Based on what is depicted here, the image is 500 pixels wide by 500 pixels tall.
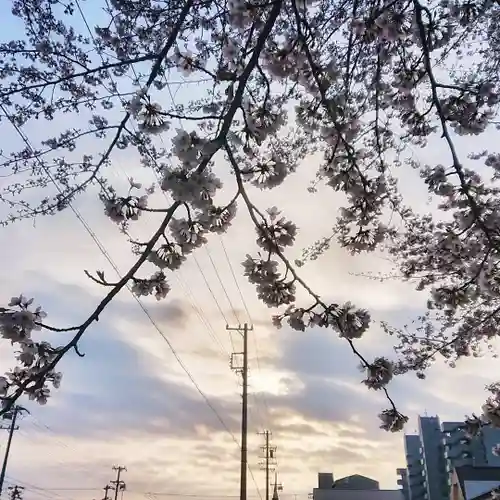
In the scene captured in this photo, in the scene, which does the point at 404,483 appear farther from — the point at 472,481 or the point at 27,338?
the point at 27,338

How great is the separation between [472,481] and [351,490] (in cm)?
3387

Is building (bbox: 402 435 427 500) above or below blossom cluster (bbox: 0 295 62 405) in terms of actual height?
above

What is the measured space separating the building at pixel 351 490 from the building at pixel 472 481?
3043cm

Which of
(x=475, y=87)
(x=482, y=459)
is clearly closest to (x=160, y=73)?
(x=475, y=87)

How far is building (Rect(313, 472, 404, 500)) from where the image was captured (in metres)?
52.9

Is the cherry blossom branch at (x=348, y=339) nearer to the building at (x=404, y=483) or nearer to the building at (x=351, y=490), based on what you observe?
the building at (x=351, y=490)

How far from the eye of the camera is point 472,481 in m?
23.4

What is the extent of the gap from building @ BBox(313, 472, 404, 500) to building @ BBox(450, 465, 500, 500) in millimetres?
30430

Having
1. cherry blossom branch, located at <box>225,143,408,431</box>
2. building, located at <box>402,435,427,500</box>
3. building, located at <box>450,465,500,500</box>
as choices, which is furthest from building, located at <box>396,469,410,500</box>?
cherry blossom branch, located at <box>225,143,408,431</box>

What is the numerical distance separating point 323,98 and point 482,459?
150ft

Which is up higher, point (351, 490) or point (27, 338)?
point (351, 490)

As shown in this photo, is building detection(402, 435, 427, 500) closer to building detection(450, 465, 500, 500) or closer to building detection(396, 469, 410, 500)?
building detection(396, 469, 410, 500)

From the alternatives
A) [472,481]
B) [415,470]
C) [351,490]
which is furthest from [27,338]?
[415,470]

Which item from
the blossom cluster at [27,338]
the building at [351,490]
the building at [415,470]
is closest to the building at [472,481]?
the blossom cluster at [27,338]
